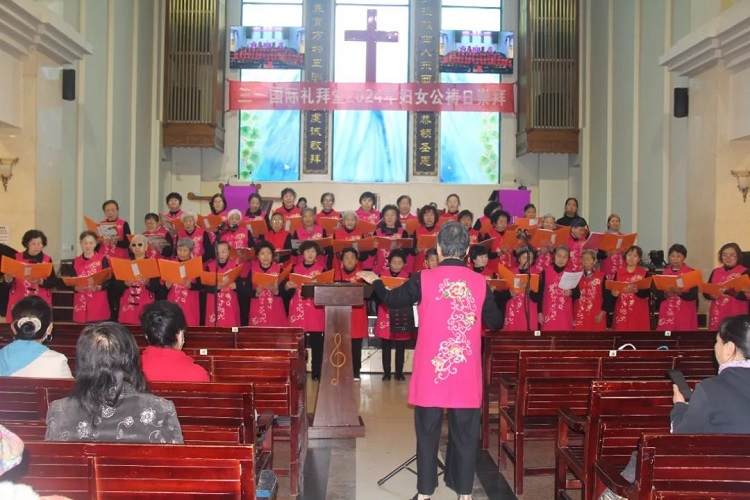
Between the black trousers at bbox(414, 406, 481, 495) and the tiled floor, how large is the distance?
1.66 feet

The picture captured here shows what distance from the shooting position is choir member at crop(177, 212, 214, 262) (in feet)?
24.6

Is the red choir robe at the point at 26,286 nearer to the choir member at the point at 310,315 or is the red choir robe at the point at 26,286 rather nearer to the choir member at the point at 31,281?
the choir member at the point at 31,281

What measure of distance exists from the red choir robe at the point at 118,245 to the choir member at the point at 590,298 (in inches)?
183

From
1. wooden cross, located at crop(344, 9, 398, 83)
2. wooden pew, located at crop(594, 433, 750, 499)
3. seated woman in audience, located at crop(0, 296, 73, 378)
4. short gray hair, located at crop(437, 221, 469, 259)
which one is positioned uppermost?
wooden cross, located at crop(344, 9, 398, 83)

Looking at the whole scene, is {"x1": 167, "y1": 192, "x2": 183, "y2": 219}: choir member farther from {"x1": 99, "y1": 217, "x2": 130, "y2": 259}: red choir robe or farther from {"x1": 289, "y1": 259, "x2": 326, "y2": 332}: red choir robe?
{"x1": 289, "y1": 259, "x2": 326, "y2": 332}: red choir robe

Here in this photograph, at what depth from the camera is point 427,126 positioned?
13.1 metres

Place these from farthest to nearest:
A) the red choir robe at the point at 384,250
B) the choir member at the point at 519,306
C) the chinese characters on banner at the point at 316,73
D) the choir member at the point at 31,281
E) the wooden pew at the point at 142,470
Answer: the chinese characters on banner at the point at 316,73 < the red choir robe at the point at 384,250 < the choir member at the point at 519,306 < the choir member at the point at 31,281 < the wooden pew at the point at 142,470

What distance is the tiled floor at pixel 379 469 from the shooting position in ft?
12.6

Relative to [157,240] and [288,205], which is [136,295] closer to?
[157,240]

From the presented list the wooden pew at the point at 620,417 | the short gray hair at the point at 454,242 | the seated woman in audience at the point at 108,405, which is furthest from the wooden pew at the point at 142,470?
the short gray hair at the point at 454,242

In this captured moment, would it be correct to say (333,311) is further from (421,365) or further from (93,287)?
(93,287)

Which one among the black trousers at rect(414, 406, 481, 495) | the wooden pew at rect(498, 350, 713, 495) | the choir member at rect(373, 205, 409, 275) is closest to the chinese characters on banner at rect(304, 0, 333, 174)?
the choir member at rect(373, 205, 409, 275)

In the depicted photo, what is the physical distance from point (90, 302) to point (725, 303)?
18.8 ft

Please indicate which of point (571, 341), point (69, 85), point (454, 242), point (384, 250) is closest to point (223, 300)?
point (384, 250)
